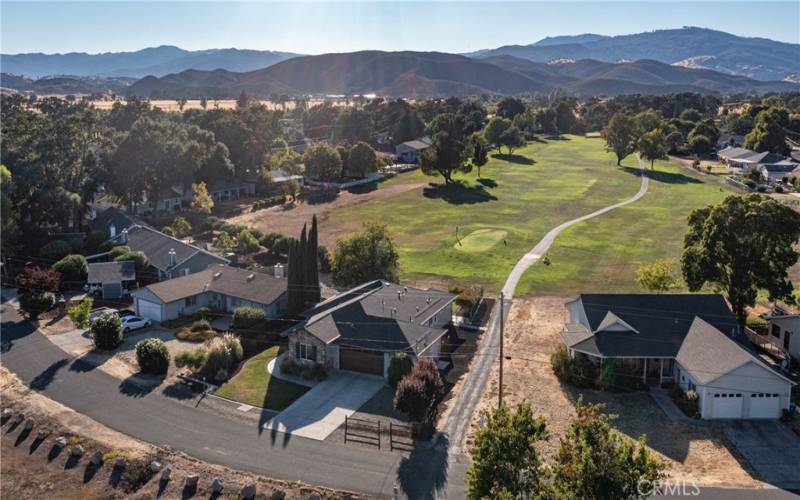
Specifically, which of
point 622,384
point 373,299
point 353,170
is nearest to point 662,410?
point 622,384

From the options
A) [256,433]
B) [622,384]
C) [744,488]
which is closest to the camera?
[744,488]

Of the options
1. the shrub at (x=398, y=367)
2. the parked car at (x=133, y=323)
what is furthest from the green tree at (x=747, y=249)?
the parked car at (x=133, y=323)

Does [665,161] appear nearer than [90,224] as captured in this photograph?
No

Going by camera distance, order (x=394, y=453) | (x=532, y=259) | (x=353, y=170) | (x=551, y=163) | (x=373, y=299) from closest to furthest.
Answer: (x=394, y=453) → (x=373, y=299) → (x=532, y=259) → (x=353, y=170) → (x=551, y=163)

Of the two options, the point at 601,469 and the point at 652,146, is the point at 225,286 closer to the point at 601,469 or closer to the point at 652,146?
the point at 601,469

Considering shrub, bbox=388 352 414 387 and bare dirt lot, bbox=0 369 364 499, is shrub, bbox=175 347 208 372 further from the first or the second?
shrub, bbox=388 352 414 387

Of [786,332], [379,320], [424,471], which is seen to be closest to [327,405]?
[379,320]

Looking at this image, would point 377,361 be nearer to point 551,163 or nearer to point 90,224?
point 90,224
